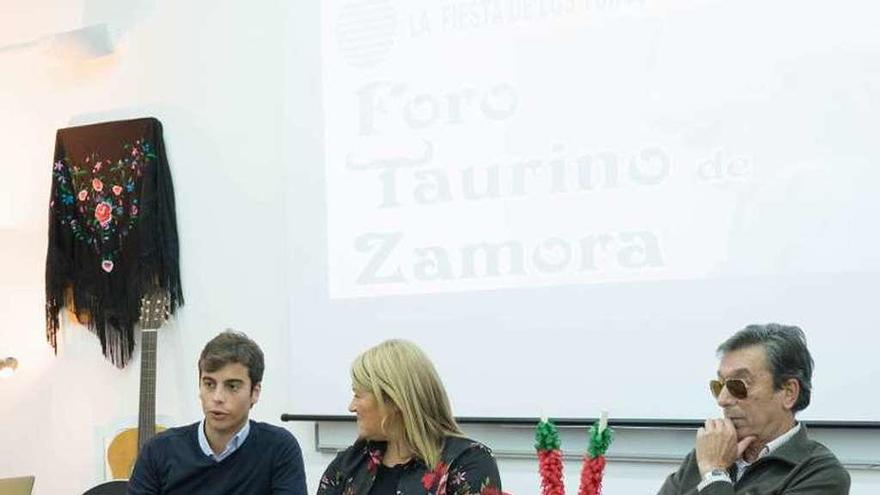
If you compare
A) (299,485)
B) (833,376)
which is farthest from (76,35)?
(833,376)

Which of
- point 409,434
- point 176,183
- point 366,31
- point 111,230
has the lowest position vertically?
point 409,434

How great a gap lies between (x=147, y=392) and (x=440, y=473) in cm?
217

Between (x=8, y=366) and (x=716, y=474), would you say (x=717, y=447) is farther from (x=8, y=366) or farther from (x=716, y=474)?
(x=8, y=366)

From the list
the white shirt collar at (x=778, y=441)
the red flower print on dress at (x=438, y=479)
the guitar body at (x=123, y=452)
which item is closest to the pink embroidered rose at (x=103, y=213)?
Result: the guitar body at (x=123, y=452)

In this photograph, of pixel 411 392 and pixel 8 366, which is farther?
pixel 8 366

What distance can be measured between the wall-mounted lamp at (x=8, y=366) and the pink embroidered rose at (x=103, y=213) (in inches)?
29.1

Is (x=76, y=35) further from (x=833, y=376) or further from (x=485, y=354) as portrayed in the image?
(x=833, y=376)

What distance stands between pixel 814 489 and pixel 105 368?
3175mm

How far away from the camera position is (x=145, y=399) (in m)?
4.24

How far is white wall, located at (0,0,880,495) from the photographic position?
4.24 m

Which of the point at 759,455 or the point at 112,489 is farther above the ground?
the point at 759,455

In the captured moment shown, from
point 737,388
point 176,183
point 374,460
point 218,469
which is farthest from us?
point 176,183

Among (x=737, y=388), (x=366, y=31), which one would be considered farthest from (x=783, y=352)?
(x=366, y=31)

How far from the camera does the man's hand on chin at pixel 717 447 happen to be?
2318 millimetres
